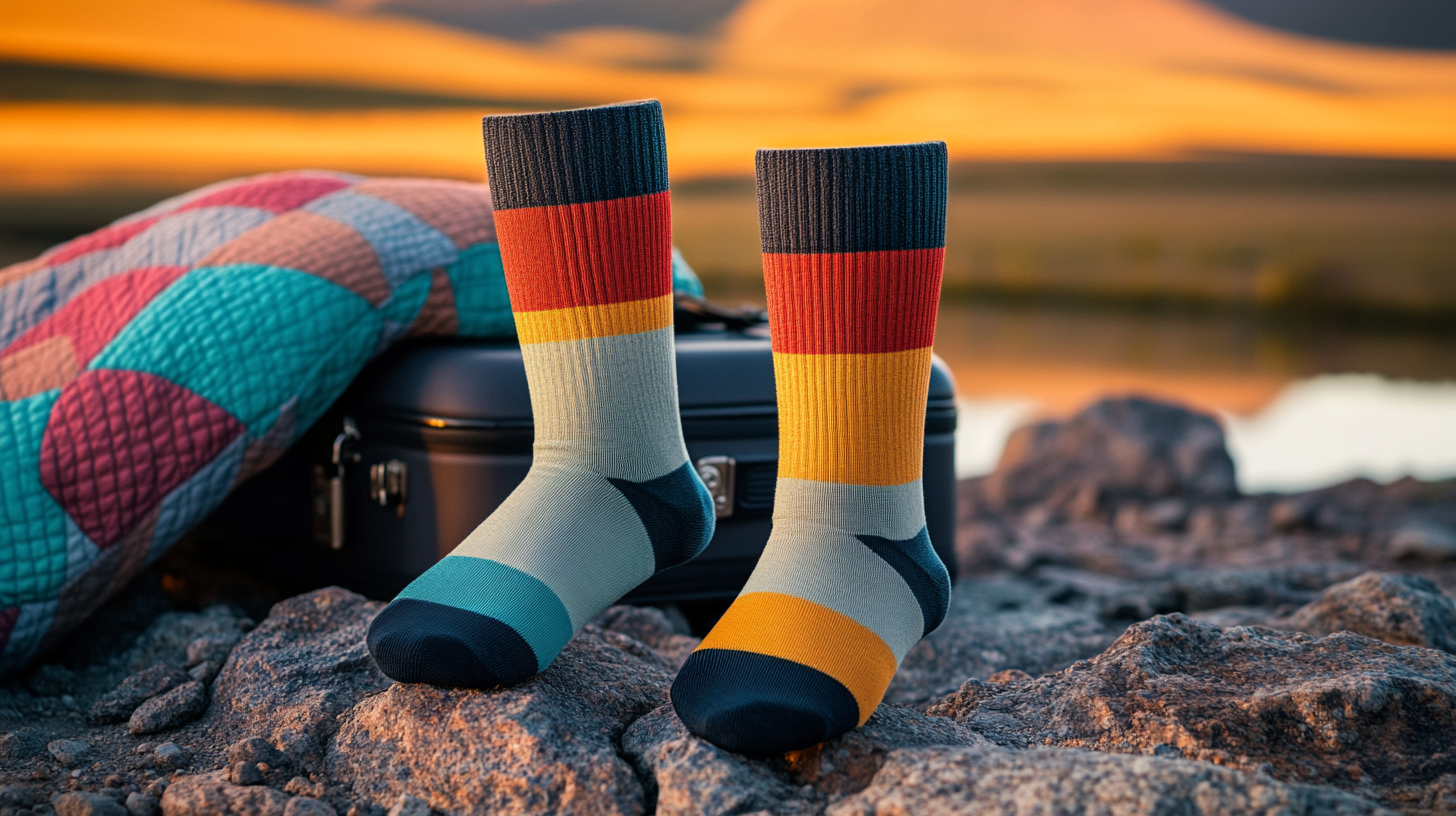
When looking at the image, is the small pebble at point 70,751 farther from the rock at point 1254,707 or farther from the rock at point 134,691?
the rock at point 1254,707

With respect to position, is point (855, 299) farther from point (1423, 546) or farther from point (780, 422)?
point (1423, 546)

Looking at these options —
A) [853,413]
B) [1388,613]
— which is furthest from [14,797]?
[1388,613]

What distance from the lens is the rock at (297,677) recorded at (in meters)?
1.10

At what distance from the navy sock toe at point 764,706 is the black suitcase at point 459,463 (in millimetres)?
563

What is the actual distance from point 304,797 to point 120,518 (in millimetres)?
660

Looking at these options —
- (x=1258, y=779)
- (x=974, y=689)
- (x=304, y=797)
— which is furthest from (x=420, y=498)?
(x=1258, y=779)

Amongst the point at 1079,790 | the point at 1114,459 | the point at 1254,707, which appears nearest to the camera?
the point at 1079,790

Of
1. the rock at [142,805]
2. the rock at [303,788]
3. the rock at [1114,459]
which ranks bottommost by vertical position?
the rock at [1114,459]

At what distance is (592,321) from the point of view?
107 centimetres

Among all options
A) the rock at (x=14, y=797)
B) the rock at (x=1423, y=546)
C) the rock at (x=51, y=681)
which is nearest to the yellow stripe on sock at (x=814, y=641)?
the rock at (x=14, y=797)

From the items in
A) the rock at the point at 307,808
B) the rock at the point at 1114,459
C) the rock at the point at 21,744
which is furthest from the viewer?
the rock at the point at 1114,459

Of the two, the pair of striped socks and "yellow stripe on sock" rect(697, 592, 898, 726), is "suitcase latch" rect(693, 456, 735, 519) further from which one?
"yellow stripe on sock" rect(697, 592, 898, 726)

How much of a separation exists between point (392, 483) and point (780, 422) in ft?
2.22

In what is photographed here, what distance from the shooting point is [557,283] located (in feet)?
Answer: 3.51
